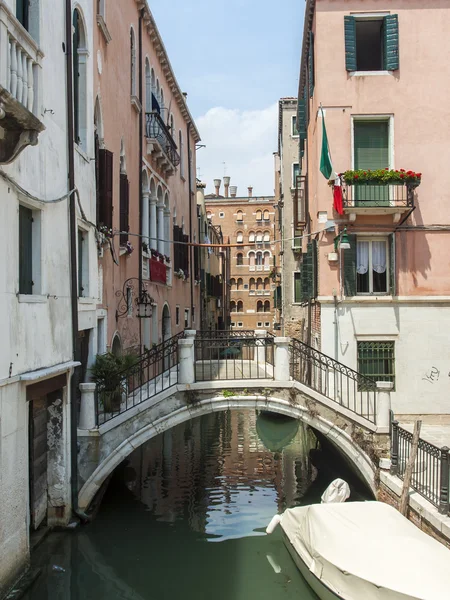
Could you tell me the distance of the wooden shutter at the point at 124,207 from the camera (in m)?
13.6

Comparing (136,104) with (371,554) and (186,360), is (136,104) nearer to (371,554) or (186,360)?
(186,360)

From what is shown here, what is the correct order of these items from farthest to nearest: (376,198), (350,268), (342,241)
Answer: (350,268)
(376,198)
(342,241)

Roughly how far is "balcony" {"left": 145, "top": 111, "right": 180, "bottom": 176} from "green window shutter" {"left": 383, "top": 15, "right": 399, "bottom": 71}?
5.85m

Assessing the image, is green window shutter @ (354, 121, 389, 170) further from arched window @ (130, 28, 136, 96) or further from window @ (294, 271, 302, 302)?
window @ (294, 271, 302, 302)

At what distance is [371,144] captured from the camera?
14789 millimetres

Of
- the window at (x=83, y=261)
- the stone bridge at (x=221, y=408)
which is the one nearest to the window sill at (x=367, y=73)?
the stone bridge at (x=221, y=408)

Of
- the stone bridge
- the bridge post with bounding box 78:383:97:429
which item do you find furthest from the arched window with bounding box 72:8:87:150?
the bridge post with bounding box 78:383:97:429

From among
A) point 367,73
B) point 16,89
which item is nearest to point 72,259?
point 16,89

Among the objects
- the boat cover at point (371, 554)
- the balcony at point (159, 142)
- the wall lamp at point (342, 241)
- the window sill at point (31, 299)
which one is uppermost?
the balcony at point (159, 142)

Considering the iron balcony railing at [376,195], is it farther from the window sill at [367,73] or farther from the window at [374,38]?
the window at [374,38]

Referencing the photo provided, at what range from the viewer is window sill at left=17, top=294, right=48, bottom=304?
7945mm

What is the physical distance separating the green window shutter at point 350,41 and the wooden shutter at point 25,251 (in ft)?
29.2

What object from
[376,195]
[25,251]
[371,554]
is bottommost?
[371,554]

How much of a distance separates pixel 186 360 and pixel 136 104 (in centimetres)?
710
